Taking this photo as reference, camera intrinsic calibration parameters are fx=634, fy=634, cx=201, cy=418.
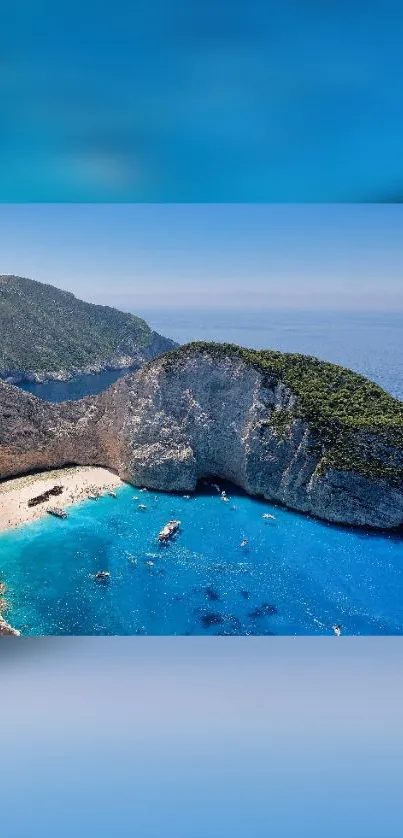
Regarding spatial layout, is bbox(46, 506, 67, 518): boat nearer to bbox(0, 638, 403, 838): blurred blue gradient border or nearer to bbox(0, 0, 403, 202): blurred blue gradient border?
bbox(0, 638, 403, 838): blurred blue gradient border

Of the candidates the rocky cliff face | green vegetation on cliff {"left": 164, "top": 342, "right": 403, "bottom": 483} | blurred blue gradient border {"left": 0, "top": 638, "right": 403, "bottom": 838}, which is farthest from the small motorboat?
green vegetation on cliff {"left": 164, "top": 342, "right": 403, "bottom": 483}

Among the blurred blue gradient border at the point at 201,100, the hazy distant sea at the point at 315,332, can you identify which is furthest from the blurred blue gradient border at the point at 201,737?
the blurred blue gradient border at the point at 201,100

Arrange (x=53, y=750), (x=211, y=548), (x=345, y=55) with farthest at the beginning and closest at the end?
(x=211, y=548) < (x=53, y=750) < (x=345, y=55)

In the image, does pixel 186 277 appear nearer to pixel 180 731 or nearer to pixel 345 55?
pixel 345 55

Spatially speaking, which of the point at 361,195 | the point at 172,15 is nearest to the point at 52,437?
the point at 361,195

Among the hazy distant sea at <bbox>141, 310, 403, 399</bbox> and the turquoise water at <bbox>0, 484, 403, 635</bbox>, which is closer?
the turquoise water at <bbox>0, 484, 403, 635</bbox>
